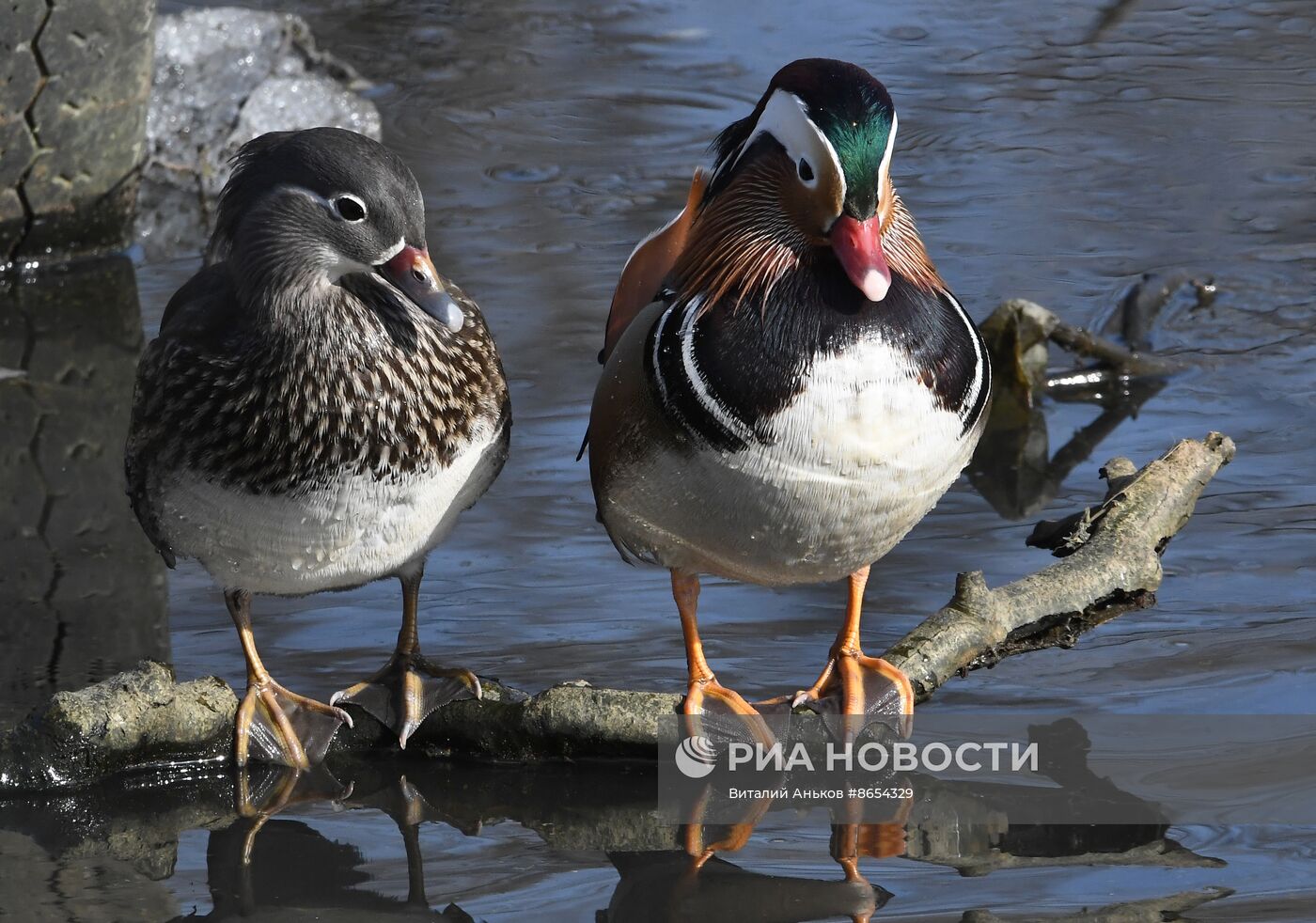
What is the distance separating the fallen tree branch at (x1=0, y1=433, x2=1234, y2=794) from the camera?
3201 millimetres

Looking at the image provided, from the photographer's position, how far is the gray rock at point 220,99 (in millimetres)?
7062

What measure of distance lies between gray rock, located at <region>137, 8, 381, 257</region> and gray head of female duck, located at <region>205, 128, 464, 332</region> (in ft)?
12.1

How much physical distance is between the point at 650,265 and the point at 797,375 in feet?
2.31

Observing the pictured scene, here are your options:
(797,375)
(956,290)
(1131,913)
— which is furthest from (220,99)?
(1131,913)

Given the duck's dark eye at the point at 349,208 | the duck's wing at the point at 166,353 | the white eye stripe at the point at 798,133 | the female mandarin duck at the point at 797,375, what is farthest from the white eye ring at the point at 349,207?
the white eye stripe at the point at 798,133

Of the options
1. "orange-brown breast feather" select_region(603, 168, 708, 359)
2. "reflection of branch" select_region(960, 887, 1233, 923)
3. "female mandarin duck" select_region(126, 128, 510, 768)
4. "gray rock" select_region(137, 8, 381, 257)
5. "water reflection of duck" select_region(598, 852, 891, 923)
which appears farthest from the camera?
"gray rock" select_region(137, 8, 381, 257)

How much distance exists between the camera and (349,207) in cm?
312

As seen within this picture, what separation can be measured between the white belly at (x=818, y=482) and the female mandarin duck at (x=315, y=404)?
15.5 inches

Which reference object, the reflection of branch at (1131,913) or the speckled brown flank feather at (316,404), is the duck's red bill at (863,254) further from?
the reflection of branch at (1131,913)

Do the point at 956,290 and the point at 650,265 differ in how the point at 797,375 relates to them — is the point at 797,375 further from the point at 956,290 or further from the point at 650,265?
the point at 956,290

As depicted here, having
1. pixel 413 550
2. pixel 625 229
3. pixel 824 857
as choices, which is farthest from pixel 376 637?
pixel 625 229

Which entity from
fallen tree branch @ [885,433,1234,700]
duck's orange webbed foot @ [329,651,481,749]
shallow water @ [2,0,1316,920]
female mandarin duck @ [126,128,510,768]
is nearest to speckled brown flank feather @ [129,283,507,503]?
female mandarin duck @ [126,128,510,768]

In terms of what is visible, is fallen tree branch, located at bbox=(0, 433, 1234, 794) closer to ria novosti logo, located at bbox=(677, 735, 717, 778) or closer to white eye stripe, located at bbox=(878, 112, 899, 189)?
ria novosti logo, located at bbox=(677, 735, 717, 778)

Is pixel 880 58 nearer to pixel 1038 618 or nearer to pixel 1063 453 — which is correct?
pixel 1063 453
